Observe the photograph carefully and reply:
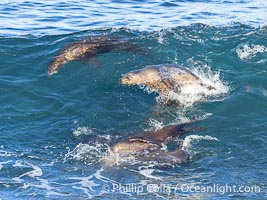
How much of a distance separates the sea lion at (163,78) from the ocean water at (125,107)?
269mm

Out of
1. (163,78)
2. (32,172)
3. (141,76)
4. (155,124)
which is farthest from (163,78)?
(32,172)

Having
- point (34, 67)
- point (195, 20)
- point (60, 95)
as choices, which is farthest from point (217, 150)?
point (195, 20)

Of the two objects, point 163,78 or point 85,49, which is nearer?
point 163,78

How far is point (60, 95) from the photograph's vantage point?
43.2ft

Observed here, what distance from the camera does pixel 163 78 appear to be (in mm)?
12609

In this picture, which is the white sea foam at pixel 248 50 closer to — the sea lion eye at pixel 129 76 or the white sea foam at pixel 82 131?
the sea lion eye at pixel 129 76

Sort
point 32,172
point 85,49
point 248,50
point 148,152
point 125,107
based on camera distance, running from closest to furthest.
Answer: point 32,172
point 148,152
point 125,107
point 85,49
point 248,50

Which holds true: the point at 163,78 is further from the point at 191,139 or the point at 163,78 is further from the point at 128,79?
the point at 191,139

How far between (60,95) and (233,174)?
16.9 ft

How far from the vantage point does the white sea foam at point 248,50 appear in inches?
590

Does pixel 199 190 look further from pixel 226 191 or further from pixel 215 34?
pixel 215 34

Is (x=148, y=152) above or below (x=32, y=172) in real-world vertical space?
above

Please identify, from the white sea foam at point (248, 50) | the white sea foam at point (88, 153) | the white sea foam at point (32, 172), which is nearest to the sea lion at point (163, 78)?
the white sea foam at point (248, 50)

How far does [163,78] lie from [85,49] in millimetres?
3023
